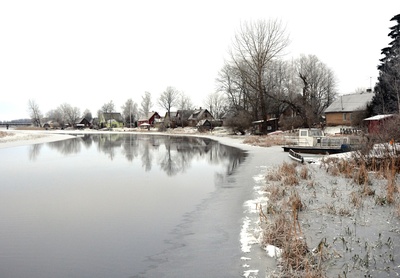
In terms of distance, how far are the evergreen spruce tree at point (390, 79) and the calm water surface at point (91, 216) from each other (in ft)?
73.4

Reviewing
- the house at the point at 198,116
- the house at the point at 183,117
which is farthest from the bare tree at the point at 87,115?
the house at the point at 198,116

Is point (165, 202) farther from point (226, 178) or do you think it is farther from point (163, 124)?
point (163, 124)

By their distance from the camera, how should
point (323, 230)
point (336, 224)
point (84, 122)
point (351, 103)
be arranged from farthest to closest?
point (84, 122), point (351, 103), point (336, 224), point (323, 230)

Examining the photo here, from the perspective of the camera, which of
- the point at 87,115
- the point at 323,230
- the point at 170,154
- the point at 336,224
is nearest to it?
the point at 323,230

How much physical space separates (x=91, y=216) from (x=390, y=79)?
3160cm

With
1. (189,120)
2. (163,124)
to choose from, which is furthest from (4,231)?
(189,120)

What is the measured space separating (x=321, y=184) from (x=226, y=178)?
462 centimetres

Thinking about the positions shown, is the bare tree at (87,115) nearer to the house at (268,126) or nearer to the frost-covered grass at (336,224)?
the house at (268,126)

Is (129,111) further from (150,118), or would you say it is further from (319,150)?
(319,150)

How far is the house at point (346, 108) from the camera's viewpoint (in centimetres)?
4600

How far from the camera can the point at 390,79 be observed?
102ft

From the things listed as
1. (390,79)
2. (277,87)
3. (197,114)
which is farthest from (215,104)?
(390,79)

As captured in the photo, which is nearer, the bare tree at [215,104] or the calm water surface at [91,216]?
the calm water surface at [91,216]

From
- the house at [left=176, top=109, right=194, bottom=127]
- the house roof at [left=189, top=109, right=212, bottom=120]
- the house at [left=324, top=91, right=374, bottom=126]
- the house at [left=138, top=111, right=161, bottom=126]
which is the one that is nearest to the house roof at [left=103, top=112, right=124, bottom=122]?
the house at [left=138, top=111, right=161, bottom=126]
